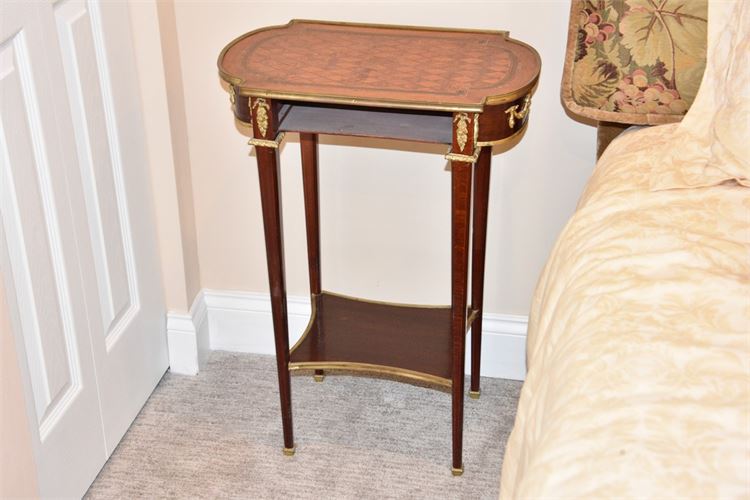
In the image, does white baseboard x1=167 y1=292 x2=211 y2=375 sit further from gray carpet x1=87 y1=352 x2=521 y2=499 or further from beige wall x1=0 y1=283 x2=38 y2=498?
beige wall x1=0 y1=283 x2=38 y2=498

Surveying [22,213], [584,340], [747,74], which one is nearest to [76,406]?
[22,213]

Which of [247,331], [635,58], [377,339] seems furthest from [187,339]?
[635,58]

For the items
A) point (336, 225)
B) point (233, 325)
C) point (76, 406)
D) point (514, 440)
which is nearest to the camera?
point (514, 440)

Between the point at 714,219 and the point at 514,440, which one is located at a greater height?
the point at 714,219

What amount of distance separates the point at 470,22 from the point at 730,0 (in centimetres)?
60

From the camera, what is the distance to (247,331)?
8.74 feet

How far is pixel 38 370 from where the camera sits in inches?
75.1

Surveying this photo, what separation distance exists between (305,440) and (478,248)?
642 mm

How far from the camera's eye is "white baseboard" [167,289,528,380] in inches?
99.6

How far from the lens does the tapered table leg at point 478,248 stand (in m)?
2.20

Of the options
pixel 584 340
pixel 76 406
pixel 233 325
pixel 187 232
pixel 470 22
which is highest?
pixel 470 22

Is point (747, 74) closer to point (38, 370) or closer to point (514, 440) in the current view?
point (514, 440)

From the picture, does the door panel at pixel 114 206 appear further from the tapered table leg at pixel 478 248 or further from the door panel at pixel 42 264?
the tapered table leg at pixel 478 248

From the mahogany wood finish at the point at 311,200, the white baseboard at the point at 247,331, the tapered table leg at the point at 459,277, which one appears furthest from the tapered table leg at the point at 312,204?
the tapered table leg at the point at 459,277
